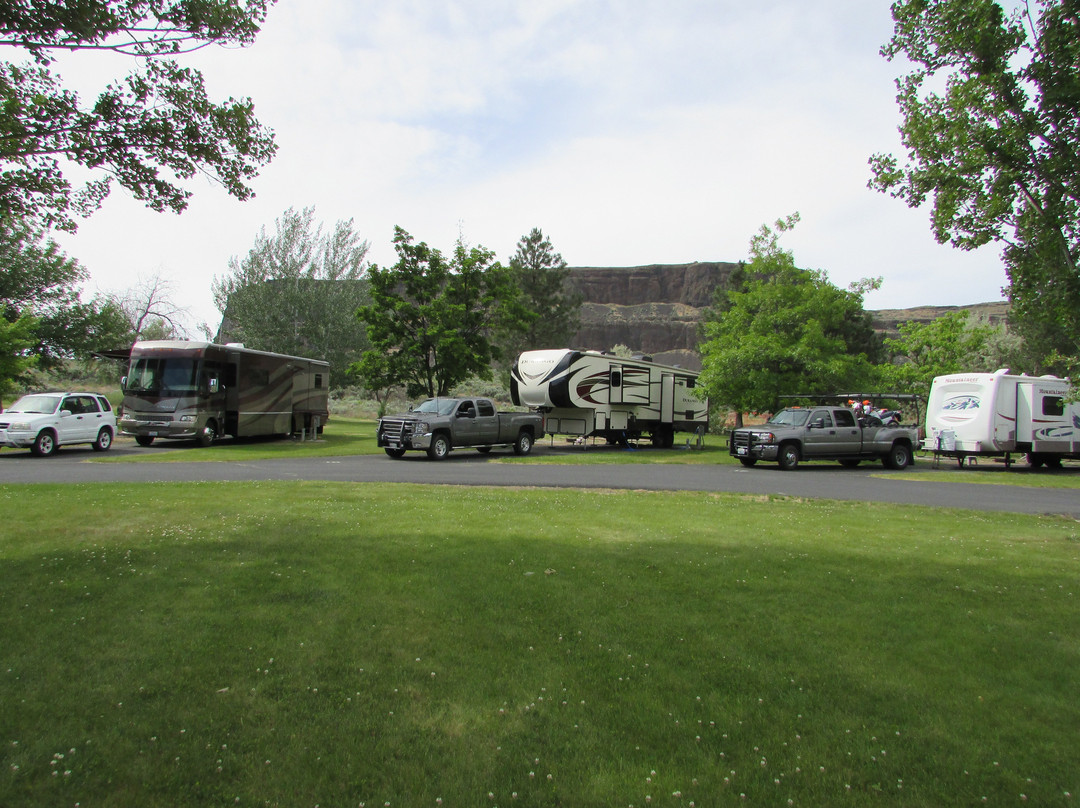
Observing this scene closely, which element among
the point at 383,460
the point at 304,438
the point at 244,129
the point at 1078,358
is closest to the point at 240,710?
the point at 244,129

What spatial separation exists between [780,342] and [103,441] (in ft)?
79.0

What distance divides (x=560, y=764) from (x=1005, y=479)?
836 inches

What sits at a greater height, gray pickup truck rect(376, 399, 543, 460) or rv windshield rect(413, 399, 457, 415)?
rv windshield rect(413, 399, 457, 415)

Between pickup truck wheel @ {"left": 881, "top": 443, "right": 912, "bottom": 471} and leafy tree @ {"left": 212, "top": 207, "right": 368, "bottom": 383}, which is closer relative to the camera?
pickup truck wheel @ {"left": 881, "top": 443, "right": 912, "bottom": 471}

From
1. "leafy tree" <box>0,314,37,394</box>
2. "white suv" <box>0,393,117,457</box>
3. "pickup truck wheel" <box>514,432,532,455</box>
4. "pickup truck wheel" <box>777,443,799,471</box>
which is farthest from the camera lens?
"leafy tree" <box>0,314,37,394</box>

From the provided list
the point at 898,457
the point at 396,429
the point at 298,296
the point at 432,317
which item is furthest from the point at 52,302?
the point at 898,457

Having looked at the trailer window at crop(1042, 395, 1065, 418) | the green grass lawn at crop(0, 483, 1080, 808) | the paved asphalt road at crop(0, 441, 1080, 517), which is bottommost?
the paved asphalt road at crop(0, 441, 1080, 517)

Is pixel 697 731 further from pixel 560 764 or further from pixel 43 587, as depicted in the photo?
pixel 43 587

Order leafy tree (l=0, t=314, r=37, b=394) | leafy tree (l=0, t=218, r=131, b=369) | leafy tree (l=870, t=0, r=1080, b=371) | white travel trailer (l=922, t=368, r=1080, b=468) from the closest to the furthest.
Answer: leafy tree (l=870, t=0, r=1080, b=371)
white travel trailer (l=922, t=368, r=1080, b=468)
leafy tree (l=0, t=314, r=37, b=394)
leafy tree (l=0, t=218, r=131, b=369)

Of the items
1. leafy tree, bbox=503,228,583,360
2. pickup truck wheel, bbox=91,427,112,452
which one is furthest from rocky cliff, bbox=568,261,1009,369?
pickup truck wheel, bbox=91,427,112,452

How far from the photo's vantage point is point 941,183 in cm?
953

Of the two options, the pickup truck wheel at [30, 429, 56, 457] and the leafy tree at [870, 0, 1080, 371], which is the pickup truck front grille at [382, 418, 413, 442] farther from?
the leafy tree at [870, 0, 1080, 371]

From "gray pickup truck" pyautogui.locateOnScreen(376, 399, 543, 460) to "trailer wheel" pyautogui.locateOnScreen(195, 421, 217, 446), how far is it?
5.58 metres

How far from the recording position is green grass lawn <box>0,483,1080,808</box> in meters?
3.35
